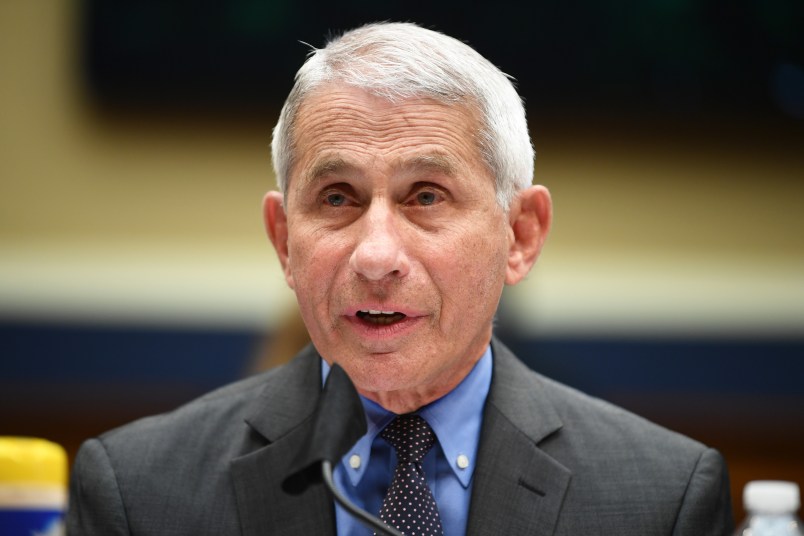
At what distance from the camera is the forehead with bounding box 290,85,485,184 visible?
6.39ft

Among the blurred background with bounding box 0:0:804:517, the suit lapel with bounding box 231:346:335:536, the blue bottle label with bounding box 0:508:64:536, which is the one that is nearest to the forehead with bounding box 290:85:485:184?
the suit lapel with bounding box 231:346:335:536

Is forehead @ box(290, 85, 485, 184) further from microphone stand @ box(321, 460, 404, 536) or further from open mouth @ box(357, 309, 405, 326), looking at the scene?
microphone stand @ box(321, 460, 404, 536)

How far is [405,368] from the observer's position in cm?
194

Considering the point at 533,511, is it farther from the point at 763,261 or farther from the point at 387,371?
the point at 763,261

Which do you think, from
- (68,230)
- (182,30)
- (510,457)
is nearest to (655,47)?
(182,30)

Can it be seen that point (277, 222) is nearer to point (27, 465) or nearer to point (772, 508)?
point (27, 465)

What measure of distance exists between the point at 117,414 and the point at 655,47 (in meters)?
2.66

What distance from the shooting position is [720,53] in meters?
4.70

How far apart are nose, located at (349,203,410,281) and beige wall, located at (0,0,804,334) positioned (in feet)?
9.28

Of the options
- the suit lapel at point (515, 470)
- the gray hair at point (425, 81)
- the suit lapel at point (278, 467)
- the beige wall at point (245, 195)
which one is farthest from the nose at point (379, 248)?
the beige wall at point (245, 195)

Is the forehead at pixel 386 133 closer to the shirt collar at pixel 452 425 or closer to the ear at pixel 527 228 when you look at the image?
the ear at pixel 527 228

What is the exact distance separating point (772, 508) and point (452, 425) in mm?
679

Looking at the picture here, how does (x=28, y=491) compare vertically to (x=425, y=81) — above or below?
below

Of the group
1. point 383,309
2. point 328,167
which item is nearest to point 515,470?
point 383,309
